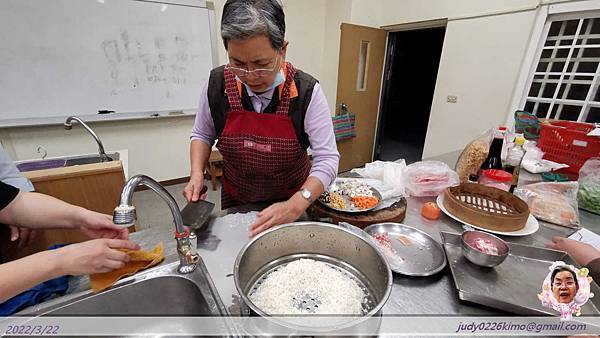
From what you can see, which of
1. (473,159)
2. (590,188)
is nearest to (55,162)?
(473,159)

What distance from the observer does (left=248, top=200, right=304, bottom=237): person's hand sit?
839mm

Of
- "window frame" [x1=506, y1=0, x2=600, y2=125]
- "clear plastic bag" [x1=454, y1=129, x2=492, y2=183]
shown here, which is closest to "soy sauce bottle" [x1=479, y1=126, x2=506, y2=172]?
"clear plastic bag" [x1=454, y1=129, x2=492, y2=183]

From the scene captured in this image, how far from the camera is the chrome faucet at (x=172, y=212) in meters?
0.55

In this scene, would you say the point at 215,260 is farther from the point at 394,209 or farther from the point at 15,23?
the point at 15,23

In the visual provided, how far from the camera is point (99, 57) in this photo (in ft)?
9.08

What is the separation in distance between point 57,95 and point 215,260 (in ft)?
10.2

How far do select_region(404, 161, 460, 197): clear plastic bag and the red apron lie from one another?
0.57 meters

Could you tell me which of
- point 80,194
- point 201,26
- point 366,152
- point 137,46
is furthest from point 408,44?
point 80,194

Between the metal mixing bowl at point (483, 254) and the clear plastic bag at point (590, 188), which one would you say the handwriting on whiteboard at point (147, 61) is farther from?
the clear plastic bag at point (590, 188)

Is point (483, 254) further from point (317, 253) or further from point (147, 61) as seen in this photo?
point (147, 61)

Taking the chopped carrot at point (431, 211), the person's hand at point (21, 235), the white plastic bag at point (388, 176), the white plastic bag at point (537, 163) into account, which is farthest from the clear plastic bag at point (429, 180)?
the person's hand at point (21, 235)

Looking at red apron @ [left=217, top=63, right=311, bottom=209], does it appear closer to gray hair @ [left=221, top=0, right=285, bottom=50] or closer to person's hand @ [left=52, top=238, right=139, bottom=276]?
gray hair @ [left=221, top=0, right=285, bottom=50]

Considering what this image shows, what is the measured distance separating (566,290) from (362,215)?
1.97 feet

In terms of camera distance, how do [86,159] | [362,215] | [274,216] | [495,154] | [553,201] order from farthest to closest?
[86,159] → [495,154] → [553,201] → [362,215] → [274,216]
